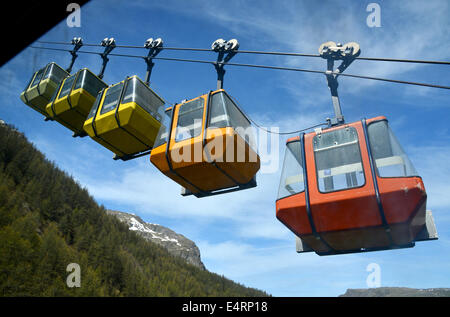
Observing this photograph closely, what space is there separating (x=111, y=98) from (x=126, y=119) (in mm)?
985

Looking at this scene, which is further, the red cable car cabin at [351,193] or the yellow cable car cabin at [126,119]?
the yellow cable car cabin at [126,119]

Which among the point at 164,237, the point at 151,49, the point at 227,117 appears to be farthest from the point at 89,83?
the point at 164,237

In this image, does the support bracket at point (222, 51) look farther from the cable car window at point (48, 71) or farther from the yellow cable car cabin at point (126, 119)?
the cable car window at point (48, 71)

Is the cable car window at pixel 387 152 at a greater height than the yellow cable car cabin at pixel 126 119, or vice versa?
the yellow cable car cabin at pixel 126 119

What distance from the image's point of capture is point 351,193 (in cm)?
363

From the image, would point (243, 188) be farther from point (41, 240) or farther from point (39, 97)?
point (41, 240)

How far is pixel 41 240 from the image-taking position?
36656 millimetres

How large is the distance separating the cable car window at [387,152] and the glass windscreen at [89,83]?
6.97 metres

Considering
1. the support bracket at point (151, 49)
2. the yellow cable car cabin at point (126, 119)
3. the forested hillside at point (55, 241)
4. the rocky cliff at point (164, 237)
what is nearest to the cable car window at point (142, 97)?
the yellow cable car cabin at point (126, 119)

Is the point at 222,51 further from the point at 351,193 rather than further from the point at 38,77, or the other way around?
the point at 38,77

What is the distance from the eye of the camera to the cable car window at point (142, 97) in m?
6.40

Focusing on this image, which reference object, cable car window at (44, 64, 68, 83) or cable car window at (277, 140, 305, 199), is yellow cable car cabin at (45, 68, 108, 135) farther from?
cable car window at (277, 140, 305, 199)

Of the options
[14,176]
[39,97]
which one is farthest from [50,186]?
[39,97]

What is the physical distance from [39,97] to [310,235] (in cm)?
903
